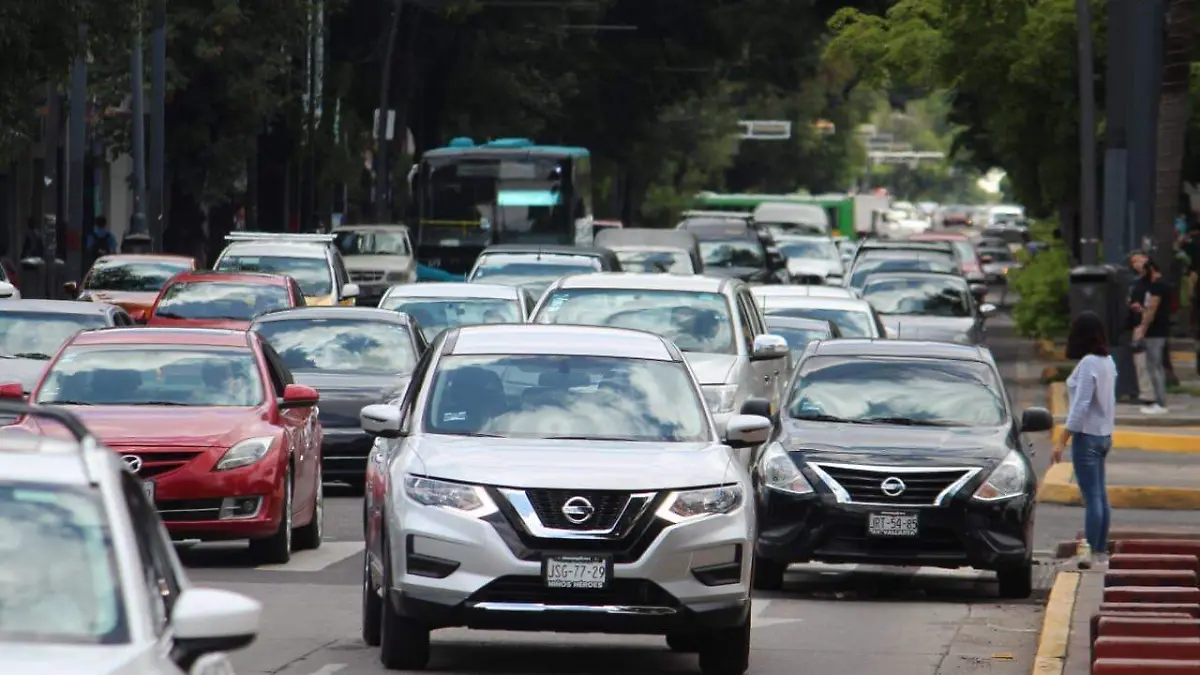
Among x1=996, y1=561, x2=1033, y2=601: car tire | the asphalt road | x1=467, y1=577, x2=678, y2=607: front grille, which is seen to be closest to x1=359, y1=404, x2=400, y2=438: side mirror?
the asphalt road

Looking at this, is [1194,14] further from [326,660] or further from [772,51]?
[772,51]

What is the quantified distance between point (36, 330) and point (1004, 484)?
965cm

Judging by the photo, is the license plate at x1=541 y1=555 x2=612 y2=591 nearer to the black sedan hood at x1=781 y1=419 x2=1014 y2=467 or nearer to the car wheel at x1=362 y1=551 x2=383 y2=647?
the car wheel at x1=362 y1=551 x2=383 y2=647

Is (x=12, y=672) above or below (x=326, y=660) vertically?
above

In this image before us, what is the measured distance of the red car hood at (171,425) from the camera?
15.9m

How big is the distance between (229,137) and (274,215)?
1562 cm

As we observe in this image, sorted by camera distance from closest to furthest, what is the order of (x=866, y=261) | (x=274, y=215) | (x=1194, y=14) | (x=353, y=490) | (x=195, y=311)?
(x=353, y=490) → (x=195, y=311) → (x=1194, y=14) → (x=866, y=261) → (x=274, y=215)

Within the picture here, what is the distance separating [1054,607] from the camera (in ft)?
46.1

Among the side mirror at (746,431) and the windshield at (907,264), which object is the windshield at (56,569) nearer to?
the side mirror at (746,431)

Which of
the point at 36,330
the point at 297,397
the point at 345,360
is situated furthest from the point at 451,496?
the point at 345,360

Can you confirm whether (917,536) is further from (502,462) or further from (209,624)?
(209,624)

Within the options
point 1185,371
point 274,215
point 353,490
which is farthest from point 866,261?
point 274,215

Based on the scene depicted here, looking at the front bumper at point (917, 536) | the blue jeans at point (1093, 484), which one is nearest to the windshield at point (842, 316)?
the blue jeans at point (1093, 484)

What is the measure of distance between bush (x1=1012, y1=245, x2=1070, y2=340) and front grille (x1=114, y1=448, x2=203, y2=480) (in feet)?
82.1
